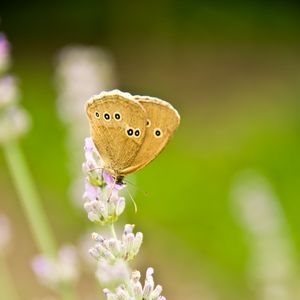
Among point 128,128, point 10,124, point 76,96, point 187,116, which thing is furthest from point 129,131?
point 187,116

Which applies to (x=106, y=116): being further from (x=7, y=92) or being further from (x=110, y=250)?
(x=7, y=92)

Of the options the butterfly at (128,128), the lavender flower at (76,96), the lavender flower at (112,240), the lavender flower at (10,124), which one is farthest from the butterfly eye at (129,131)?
the lavender flower at (76,96)

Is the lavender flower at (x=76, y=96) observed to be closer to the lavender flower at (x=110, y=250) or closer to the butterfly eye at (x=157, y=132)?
the butterfly eye at (x=157, y=132)

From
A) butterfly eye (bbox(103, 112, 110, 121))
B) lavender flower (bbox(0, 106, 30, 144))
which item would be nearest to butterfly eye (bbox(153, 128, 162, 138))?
butterfly eye (bbox(103, 112, 110, 121))

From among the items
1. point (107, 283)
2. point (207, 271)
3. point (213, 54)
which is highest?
point (213, 54)

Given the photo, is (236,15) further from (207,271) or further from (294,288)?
(294,288)

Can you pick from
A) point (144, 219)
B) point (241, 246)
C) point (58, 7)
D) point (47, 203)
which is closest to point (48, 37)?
point (58, 7)
